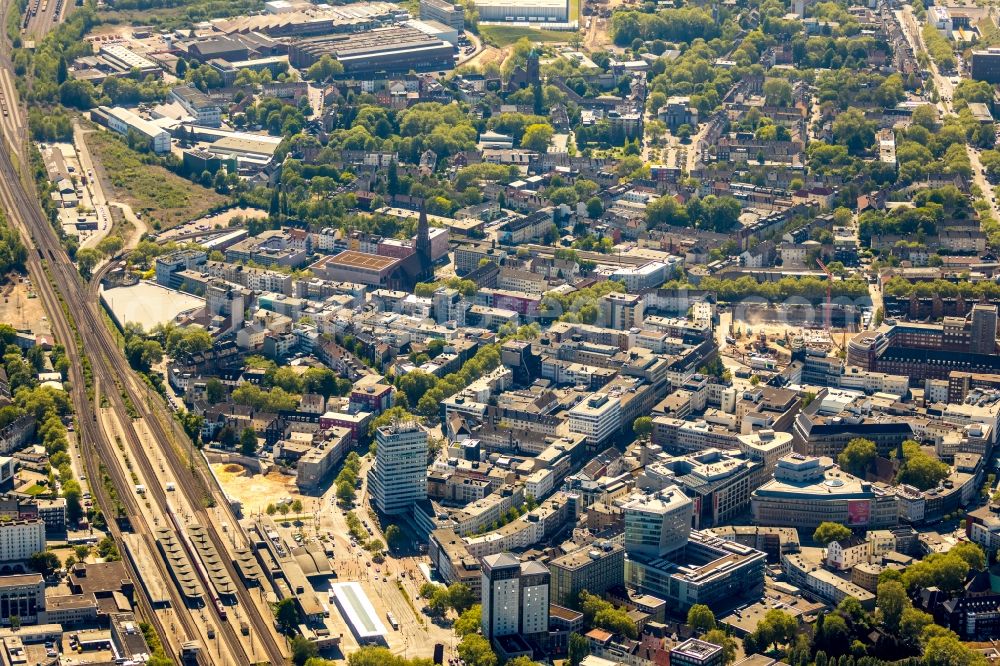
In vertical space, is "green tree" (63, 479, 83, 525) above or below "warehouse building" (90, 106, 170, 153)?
below

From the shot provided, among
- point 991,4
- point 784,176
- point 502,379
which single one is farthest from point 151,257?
point 991,4

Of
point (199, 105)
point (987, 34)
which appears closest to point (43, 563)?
point (199, 105)

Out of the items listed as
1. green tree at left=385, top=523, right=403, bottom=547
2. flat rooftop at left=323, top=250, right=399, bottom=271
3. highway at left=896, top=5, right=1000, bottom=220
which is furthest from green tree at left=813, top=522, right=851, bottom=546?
highway at left=896, top=5, right=1000, bottom=220

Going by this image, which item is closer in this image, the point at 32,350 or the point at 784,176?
the point at 32,350

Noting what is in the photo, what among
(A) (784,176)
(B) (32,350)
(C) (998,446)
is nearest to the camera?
(C) (998,446)

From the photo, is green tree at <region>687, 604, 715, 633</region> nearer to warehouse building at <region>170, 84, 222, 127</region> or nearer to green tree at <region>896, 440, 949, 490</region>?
green tree at <region>896, 440, 949, 490</region>

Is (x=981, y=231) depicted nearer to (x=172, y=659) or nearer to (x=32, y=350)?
(x=32, y=350)

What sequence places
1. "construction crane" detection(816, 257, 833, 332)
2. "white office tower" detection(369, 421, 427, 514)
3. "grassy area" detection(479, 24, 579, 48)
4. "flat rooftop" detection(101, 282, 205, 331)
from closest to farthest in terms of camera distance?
"white office tower" detection(369, 421, 427, 514)
"flat rooftop" detection(101, 282, 205, 331)
"construction crane" detection(816, 257, 833, 332)
"grassy area" detection(479, 24, 579, 48)
